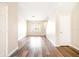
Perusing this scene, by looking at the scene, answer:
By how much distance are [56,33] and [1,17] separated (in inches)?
109

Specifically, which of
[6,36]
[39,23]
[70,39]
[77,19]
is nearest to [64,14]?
[77,19]

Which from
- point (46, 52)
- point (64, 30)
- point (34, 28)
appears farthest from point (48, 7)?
point (34, 28)

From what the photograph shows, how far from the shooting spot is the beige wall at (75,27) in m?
4.43

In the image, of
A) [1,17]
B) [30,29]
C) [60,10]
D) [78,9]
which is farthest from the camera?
[30,29]

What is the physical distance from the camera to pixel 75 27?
470cm

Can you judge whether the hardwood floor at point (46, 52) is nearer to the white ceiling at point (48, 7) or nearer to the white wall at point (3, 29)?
the white wall at point (3, 29)

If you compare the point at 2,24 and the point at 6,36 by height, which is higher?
the point at 2,24

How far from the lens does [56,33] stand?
200 inches

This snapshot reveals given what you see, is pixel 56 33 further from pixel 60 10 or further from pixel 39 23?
pixel 39 23

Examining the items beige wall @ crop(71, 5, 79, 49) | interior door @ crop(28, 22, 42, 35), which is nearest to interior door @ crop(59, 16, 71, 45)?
beige wall @ crop(71, 5, 79, 49)

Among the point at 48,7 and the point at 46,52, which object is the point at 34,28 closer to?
the point at 48,7

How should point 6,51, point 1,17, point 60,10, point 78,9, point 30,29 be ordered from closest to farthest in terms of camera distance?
point 1,17 < point 6,51 < point 78,9 < point 60,10 < point 30,29

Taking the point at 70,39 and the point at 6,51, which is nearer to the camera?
the point at 6,51

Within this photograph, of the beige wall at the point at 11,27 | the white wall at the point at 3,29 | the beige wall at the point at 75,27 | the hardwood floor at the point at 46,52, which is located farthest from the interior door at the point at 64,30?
the white wall at the point at 3,29
